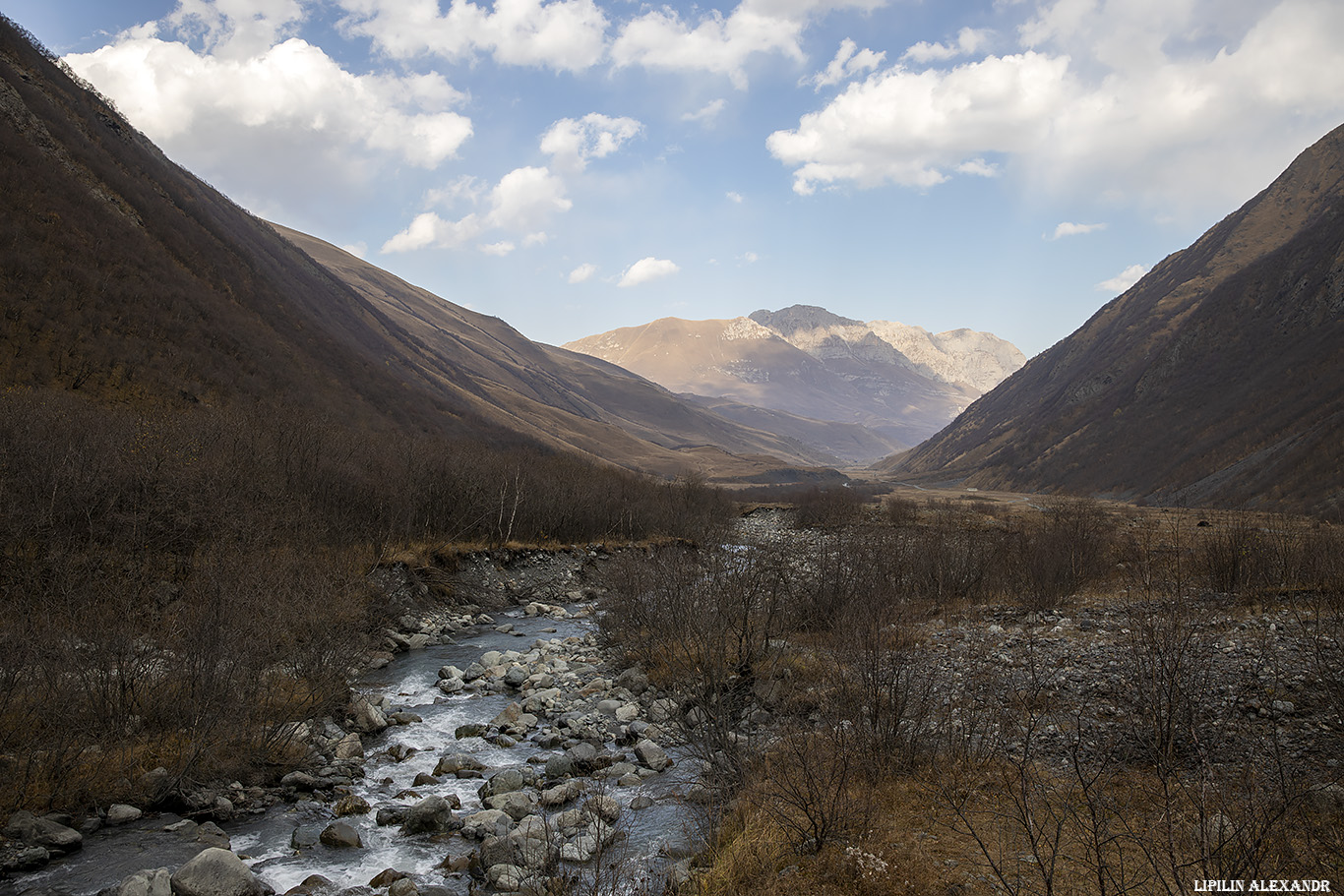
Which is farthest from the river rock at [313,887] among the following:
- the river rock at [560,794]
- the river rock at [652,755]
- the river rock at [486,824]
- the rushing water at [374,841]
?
the river rock at [652,755]

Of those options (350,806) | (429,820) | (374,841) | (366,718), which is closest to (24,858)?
(350,806)

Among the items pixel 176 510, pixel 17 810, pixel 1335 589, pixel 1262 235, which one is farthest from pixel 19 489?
pixel 1262 235

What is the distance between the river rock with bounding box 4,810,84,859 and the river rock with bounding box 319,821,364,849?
354cm

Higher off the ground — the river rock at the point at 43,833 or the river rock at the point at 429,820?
the river rock at the point at 43,833

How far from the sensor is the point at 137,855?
1025 cm

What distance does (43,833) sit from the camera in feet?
33.4

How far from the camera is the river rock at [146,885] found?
8.84 meters

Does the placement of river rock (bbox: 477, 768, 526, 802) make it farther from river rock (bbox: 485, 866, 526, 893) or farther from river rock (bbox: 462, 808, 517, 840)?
river rock (bbox: 485, 866, 526, 893)

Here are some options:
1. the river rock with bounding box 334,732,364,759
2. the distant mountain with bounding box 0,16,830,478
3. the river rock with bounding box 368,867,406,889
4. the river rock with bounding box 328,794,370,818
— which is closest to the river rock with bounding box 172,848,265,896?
the river rock with bounding box 368,867,406,889

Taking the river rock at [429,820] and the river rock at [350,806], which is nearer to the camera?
the river rock at [429,820]

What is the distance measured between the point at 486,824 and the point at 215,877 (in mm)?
3991

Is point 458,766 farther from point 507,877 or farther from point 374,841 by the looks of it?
point 507,877

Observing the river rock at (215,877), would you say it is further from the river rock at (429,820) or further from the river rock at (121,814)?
the river rock at (121,814)

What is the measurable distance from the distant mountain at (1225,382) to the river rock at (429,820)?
2372 inches
